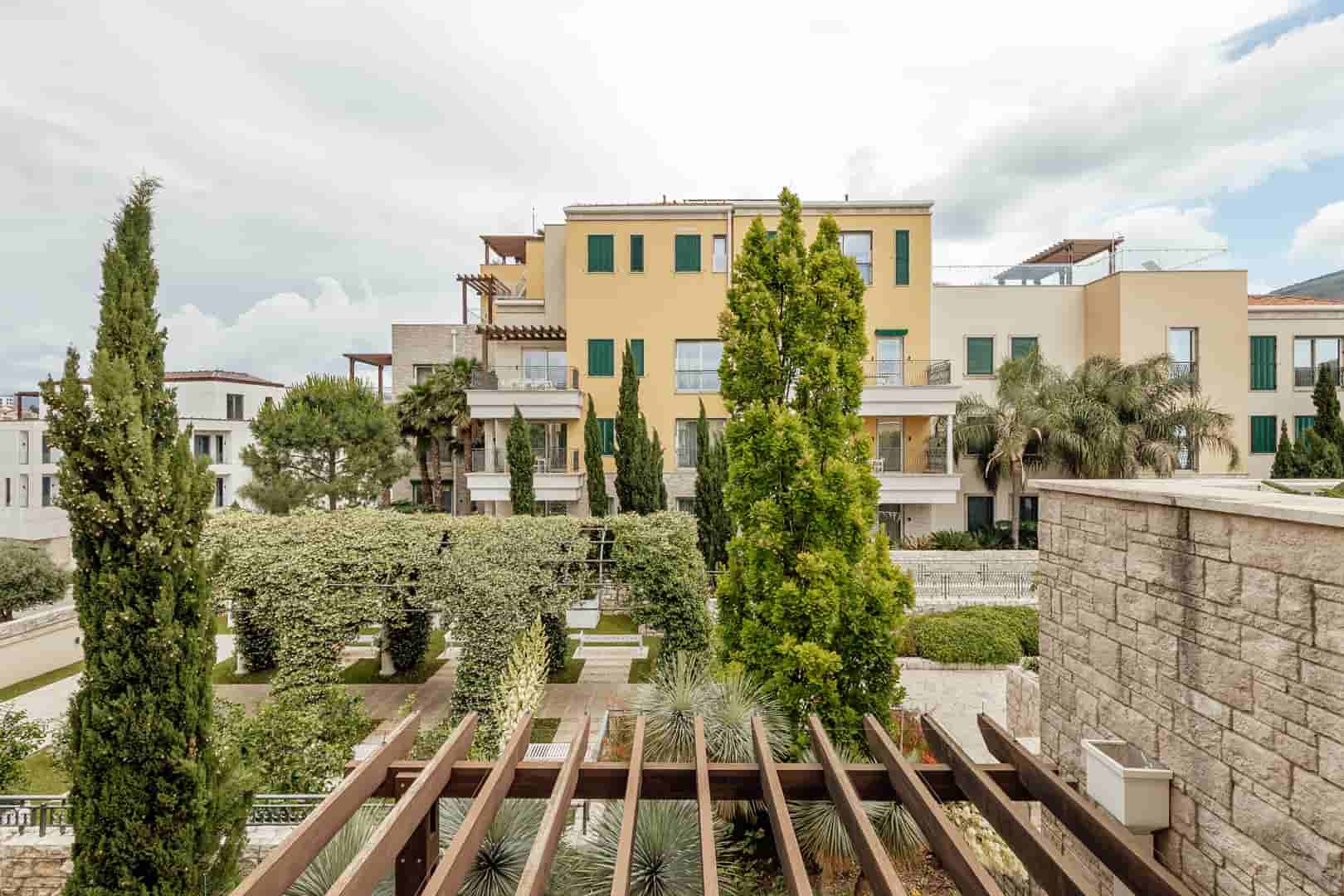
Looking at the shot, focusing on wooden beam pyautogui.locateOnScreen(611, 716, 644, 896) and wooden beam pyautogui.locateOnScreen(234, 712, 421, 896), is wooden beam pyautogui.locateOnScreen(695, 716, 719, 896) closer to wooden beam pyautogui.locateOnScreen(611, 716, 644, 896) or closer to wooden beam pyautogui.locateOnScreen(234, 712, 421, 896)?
wooden beam pyautogui.locateOnScreen(611, 716, 644, 896)

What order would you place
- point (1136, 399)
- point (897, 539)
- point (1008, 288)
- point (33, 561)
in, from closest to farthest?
point (33, 561), point (1136, 399), point (897, 539), point (1008, 288)

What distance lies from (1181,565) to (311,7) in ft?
50.2

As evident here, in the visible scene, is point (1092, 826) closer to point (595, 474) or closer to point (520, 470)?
point (595, 474)

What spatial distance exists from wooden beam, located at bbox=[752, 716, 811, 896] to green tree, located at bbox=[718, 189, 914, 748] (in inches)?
140

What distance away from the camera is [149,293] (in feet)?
17.4

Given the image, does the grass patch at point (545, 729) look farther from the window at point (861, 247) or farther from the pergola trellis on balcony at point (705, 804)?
the window at point (861, 247)

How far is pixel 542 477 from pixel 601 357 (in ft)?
16.2

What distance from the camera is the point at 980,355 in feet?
70.9

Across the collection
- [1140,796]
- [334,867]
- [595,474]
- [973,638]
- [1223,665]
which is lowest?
[973,638]

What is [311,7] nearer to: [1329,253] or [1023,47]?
[1023,47]

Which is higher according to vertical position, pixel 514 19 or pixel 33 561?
pixel 514 19

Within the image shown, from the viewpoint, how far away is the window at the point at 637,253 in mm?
21047

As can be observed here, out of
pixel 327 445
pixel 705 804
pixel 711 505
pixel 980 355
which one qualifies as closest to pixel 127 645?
pixel 705 804

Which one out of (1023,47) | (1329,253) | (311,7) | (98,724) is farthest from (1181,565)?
(1329,253)
